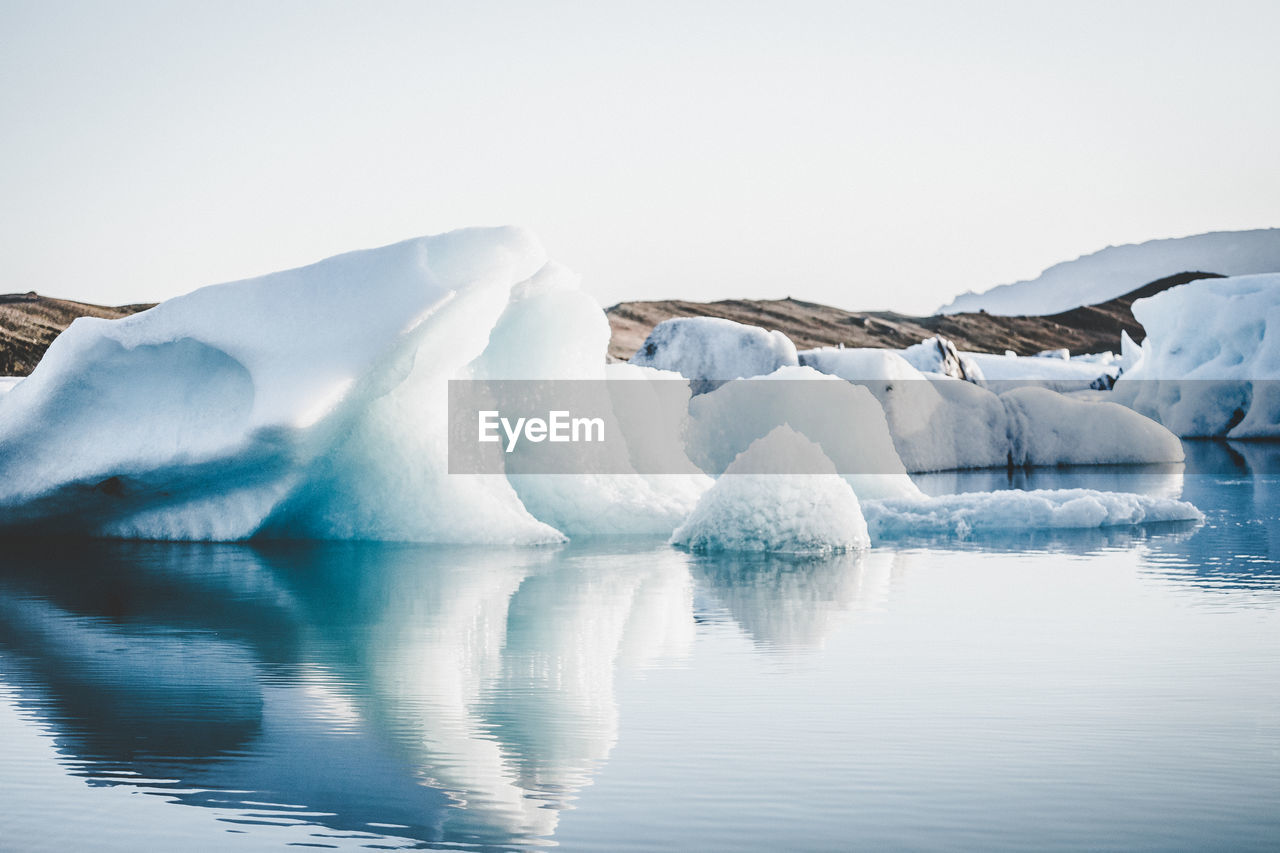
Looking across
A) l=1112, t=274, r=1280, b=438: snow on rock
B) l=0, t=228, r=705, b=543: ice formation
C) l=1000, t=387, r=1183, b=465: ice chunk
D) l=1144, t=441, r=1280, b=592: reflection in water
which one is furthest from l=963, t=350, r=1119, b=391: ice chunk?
l=0, t=228, r=705, b=543: ice formation

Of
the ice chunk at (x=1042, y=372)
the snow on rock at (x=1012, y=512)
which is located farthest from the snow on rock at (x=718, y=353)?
the ice chunk at (x=1042, y=372)

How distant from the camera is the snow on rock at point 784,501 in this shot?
7.23 meters

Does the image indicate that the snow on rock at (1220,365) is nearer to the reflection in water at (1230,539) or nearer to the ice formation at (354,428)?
the reflection in water at (1230,539)

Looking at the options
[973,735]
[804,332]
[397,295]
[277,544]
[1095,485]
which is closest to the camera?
[973,735]

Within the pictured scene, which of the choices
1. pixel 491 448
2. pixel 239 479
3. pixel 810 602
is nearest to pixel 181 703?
pixel 810 602

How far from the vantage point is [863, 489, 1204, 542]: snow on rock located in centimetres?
848

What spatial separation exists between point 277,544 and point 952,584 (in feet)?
13.0

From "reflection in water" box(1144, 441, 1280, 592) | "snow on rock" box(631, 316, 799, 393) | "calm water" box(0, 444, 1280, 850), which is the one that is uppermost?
"snow on rock" box(631, 316, 799, 393)

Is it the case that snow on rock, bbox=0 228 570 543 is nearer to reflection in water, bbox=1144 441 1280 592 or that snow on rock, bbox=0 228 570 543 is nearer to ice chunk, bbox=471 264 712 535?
ice chunk, bbox=471 264 712 535

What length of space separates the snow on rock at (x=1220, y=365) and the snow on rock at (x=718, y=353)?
35.6ft

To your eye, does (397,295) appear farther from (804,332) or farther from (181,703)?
(804,332)

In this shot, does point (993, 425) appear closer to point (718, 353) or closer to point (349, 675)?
point (718, 353)

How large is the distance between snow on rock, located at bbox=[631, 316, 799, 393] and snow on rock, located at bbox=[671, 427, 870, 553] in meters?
9.55

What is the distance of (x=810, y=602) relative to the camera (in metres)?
5.43
